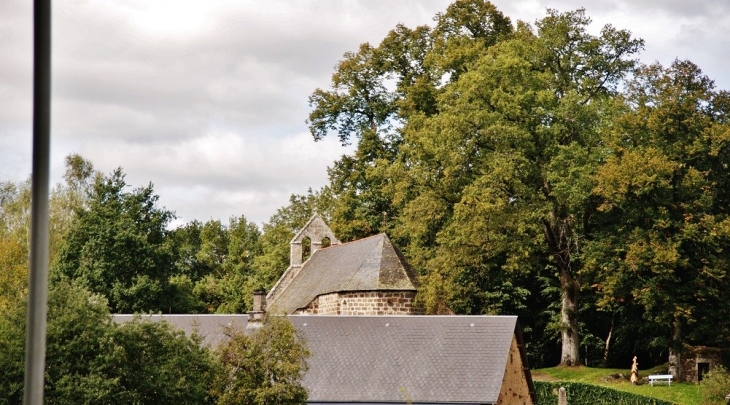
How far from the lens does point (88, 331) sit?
29.5 m

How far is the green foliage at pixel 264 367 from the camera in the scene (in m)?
31.4

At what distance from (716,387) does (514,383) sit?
824 cm

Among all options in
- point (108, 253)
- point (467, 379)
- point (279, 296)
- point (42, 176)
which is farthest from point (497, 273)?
point (42, 176)

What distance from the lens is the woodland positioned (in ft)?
155

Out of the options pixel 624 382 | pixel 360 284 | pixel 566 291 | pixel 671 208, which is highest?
pixel 671 208

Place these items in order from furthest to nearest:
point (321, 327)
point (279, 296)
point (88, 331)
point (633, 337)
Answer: point (279, 296)
point (633, 337)
point (321, 327)
point (88, 331)

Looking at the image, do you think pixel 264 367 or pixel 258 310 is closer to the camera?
pixel 264 367

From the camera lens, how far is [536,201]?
50.4 meters

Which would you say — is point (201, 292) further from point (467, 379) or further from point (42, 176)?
point (42, 176)

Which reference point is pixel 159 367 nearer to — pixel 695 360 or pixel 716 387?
pixel 716 387

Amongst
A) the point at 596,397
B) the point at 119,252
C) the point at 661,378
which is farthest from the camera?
the point at 119,252

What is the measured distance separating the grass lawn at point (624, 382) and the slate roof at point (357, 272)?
6.70 metres

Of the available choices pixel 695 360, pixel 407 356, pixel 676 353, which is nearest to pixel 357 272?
pixel 407 356

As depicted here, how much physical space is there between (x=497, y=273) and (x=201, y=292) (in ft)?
113
